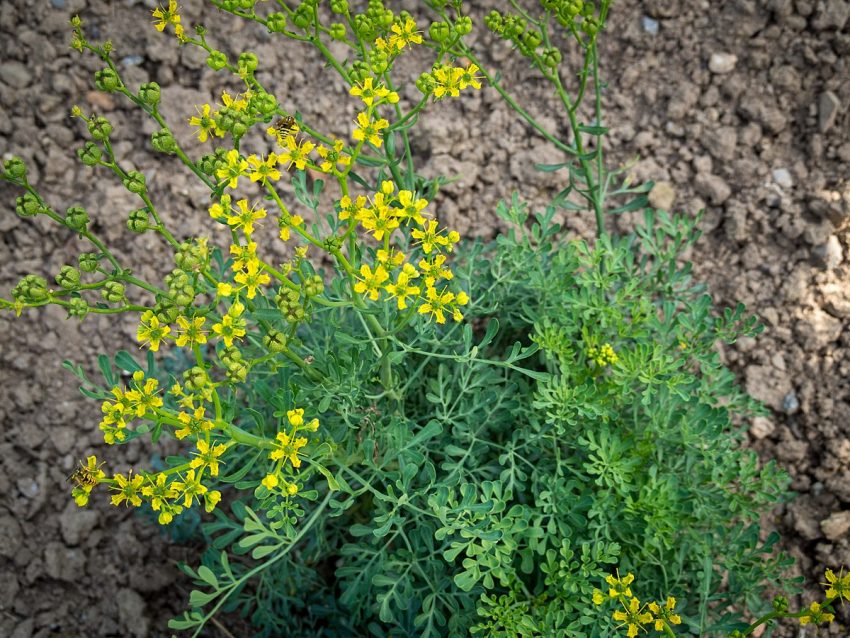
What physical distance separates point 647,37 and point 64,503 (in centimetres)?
390

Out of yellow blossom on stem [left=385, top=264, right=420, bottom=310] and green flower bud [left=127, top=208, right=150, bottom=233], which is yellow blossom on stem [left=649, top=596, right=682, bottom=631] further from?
green flower bud [left=127, top=208, right=150, bottom=233]

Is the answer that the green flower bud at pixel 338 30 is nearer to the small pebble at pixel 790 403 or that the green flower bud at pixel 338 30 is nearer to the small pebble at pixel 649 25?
the small pebble at pixel 649 25

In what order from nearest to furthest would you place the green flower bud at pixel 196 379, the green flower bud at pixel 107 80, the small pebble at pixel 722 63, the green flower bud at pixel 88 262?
the green flower bud at pixel 196 379 → the green flower bud at pixel 88 262 → the green flower bud at pixel 107 80 → the small pebble at pixel 722 63

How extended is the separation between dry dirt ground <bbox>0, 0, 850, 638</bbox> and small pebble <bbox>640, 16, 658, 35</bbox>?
0.01 metres

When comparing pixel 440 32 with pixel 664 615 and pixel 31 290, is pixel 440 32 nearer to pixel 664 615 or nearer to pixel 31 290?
pixel 31 290

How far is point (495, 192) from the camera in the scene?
13.7 feet

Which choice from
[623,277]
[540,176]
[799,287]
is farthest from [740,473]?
[540,176]

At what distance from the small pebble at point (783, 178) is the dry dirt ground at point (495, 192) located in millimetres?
14

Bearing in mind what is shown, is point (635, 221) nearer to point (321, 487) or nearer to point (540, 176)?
point (540, 176)

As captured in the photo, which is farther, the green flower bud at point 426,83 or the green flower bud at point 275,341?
the green flower bud at point 426,83

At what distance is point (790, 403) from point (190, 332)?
286cm

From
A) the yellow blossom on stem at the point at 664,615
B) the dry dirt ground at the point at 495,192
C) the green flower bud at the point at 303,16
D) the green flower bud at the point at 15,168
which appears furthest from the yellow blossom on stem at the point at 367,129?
the dry dirt ground at the point at 495,192

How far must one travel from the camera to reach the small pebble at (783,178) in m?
3.92

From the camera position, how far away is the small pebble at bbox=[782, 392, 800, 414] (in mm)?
3623
